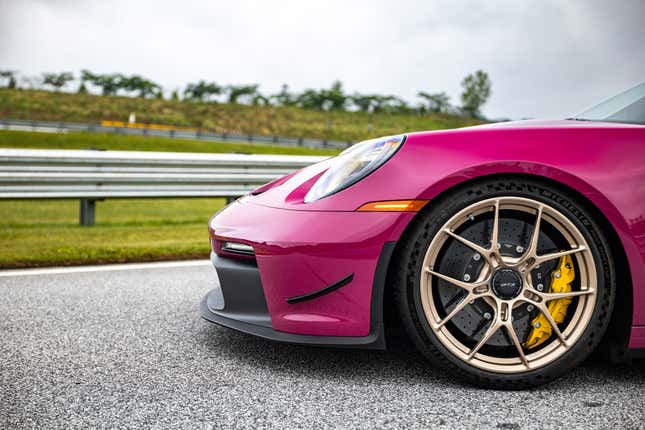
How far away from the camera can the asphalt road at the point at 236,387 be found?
1925 millimetres

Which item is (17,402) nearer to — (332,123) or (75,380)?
(75,380)

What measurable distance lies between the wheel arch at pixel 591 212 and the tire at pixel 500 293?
0.04 feet

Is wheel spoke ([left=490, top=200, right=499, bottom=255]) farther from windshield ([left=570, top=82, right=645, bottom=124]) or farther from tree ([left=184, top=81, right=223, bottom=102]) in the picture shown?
tree ([left=184, top=81, right=223, bottom=102])

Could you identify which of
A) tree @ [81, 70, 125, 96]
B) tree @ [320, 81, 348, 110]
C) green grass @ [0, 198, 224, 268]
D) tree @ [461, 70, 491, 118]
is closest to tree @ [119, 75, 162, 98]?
tree @ [81, 70, 125, 96]

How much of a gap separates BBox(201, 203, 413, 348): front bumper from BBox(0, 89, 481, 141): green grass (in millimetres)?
42092

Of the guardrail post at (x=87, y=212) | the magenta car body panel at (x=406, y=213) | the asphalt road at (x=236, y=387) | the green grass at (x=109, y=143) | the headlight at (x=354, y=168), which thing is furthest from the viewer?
the green grass at (x=109, y=143)

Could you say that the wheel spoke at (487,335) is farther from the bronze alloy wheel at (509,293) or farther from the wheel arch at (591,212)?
the wheel arch at (591,212)

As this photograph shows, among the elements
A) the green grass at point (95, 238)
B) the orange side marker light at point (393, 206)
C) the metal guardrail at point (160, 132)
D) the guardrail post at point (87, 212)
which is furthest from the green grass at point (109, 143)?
the orange side marker light at point (393, 206)

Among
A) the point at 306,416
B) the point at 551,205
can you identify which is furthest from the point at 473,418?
the point at 551,205

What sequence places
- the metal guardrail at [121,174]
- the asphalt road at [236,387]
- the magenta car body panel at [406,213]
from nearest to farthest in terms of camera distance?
the asphalt road at [236,387]
the magenta car body panel at [406,213]
the metal guardrail at [121,174]

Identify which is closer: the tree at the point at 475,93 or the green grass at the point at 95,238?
the green grass at the point at 95,238

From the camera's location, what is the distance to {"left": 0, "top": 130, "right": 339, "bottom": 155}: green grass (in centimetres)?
2548

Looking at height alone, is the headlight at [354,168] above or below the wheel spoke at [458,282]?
above

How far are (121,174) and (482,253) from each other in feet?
19.1
